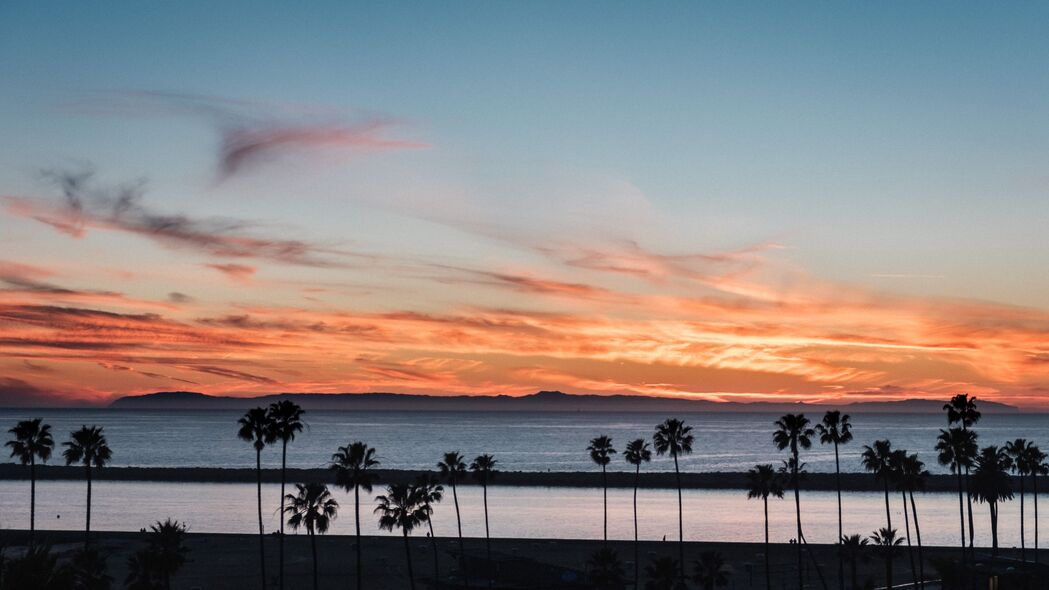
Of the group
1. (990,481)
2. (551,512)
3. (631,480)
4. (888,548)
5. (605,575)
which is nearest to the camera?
(888,548)

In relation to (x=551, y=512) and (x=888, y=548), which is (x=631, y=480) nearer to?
(x=551, y=512)

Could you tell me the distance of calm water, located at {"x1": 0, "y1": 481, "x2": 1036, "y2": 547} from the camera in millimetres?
123438

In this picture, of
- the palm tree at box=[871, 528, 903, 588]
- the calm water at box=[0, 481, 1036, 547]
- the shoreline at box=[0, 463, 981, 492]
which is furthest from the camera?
the shoreline at box=[0, 463, 981, 492]

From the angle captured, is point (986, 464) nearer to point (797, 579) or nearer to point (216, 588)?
point (797, 579)

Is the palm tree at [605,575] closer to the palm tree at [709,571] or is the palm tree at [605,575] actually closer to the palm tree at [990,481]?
the palm tree at [709,571]

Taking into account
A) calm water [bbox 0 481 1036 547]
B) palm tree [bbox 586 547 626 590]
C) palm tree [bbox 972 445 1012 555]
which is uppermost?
palm tree [bbox 972 445 1012 555]

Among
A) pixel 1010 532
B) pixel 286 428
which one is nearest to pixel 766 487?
pixel 286 428

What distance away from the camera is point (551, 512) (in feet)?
477

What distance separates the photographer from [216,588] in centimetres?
7725

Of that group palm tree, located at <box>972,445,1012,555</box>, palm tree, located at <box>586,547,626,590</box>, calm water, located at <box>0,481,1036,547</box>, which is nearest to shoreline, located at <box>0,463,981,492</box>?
calm water, located at <box>0,481,1036,547</box>

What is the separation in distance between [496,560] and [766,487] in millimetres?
21257

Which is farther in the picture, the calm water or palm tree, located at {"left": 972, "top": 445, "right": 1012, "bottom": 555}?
the calm water

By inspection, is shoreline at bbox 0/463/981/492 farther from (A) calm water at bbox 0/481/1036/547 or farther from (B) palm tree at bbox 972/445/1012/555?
(B) palm tree at bbox 972/445/1012/555

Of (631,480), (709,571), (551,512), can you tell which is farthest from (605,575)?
(631,480)
